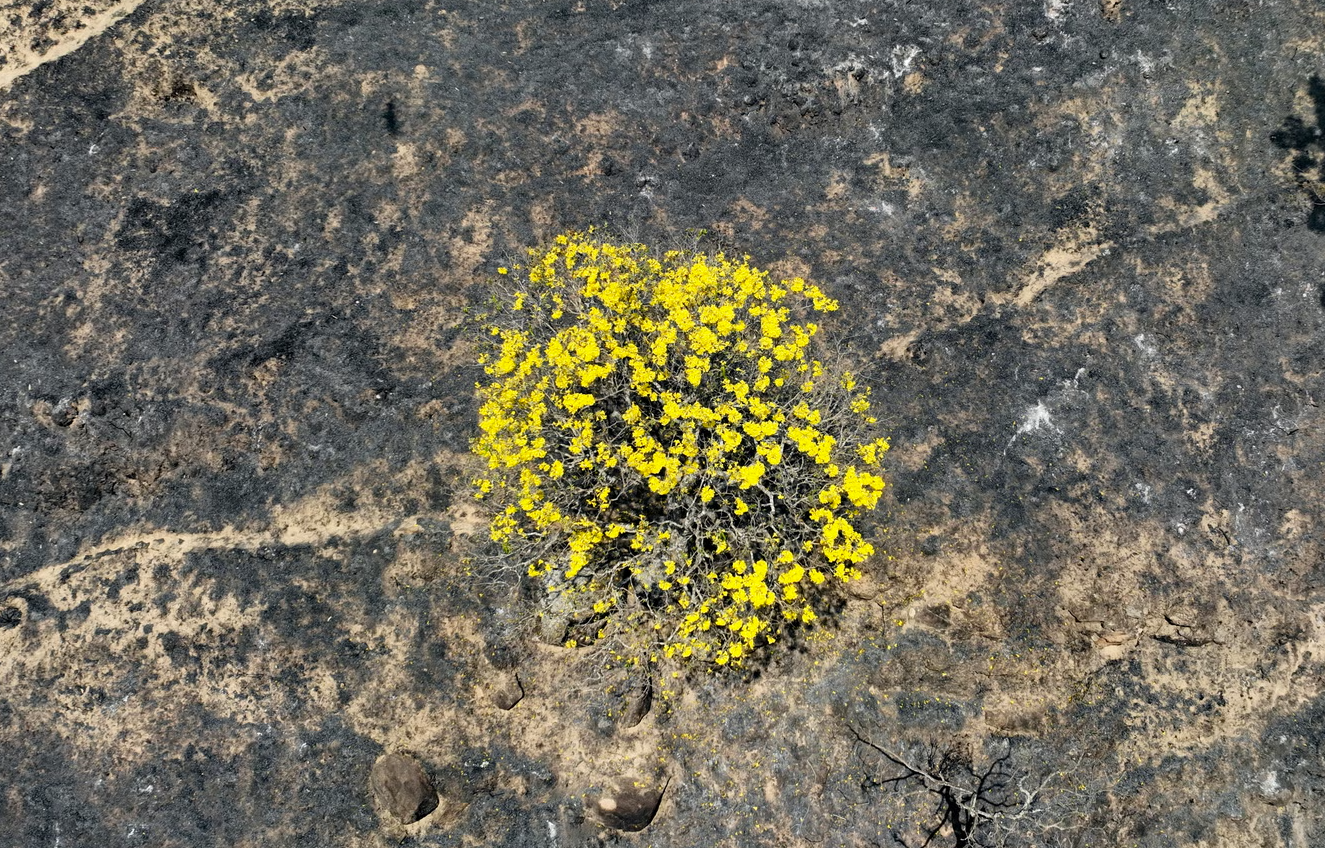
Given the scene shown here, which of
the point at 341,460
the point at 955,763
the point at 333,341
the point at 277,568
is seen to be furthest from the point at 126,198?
the point at 955,763

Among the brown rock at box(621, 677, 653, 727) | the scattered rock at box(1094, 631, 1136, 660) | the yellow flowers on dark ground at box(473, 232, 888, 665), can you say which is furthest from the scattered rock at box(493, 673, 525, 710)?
the scattered rock at box(1094, 631, 1136, 660)

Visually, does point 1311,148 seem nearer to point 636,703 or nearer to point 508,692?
point 636,703

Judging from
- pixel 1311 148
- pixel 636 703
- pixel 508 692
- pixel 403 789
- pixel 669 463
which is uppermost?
pixel 669 463

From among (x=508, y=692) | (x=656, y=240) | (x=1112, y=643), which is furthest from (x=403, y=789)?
(x=1112, y=643)

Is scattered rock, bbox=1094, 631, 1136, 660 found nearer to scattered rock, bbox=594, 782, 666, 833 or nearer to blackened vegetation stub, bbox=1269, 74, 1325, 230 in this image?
scattered rock, bbox=594, 782, 666, 833

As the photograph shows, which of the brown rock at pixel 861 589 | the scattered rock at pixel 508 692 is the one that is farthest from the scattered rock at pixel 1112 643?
the scattered rock at pixel 508 692

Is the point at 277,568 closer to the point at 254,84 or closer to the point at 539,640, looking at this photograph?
the point at 539,640
